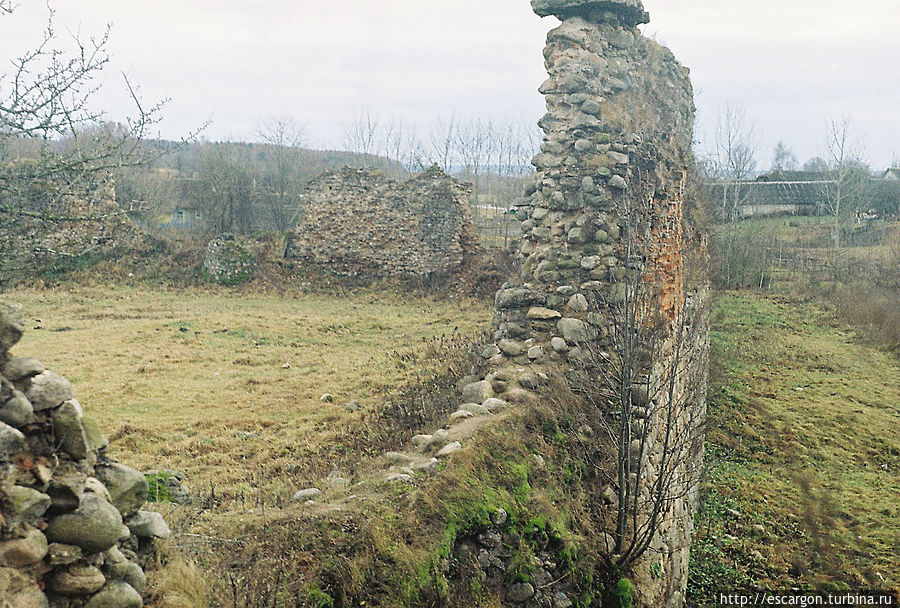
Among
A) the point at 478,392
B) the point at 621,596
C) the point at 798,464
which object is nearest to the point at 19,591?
the point at 621,596

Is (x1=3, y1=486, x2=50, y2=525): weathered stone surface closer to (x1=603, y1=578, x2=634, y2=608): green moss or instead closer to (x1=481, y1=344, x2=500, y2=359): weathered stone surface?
(x1=603, y1=578, x2=634, y2=608): green moss

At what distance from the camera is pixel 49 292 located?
1644cm

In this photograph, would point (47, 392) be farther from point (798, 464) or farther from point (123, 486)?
point (798, 464)

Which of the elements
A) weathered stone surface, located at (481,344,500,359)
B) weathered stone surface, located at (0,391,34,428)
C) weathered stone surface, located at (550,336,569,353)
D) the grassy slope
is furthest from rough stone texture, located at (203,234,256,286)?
weathered stone surface, located at (0,391,34,428)

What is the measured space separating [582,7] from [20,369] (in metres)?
6.18

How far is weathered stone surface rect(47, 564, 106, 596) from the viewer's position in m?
2.31

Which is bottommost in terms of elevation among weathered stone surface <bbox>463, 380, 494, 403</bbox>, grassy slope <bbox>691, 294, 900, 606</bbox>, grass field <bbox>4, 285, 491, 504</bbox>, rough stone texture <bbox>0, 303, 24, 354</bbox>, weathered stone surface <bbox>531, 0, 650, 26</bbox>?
grassy slope <bbox>691, 294, 900, 606</bbox>

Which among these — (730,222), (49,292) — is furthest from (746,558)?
(730,222)

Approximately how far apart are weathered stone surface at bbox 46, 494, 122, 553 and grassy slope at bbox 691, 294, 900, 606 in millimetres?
4019

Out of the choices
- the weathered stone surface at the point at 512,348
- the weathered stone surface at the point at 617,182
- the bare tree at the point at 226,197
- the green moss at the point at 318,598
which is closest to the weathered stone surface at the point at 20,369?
the green moss at the point at 318,598

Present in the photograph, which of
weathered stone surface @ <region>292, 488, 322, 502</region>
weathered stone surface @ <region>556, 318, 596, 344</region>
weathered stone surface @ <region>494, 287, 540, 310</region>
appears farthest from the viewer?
weathered stone surface @ <region>494, 287, 540, 310</region>

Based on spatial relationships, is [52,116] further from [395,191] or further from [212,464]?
[395,191]

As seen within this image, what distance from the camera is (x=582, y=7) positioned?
681cm

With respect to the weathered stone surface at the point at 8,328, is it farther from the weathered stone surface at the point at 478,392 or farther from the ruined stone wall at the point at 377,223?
the ruined stone wall at the point at 377,223
